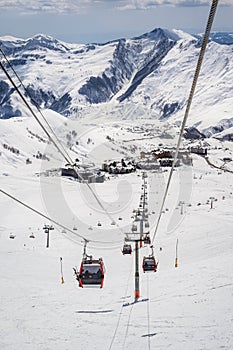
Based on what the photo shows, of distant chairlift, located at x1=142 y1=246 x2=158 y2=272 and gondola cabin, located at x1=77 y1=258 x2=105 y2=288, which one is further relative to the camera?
distant chairlift, located at x1=142 y1=246 x2=158 y2=272

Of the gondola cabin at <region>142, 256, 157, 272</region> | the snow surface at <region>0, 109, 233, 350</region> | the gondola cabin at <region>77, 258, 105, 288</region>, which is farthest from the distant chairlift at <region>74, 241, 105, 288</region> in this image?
the gondola cabin at <region>142, 256, 157, 272</region>

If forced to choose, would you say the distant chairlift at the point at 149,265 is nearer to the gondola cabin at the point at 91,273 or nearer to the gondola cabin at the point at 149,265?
the gondola cabin at the point at 149,265

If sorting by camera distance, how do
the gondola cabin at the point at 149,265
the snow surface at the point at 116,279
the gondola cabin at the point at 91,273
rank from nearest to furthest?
the snow surface at the point at 116,279 → the gondola cabin at the point at 91,273 → the gondola cabin at the point at 149,265

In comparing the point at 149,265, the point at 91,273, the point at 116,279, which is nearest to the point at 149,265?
the point at 149,265

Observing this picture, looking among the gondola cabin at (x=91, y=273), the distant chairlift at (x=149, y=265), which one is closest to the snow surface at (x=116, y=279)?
the distant chairlift at (x=149, y=265)

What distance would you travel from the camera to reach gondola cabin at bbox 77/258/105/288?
75.2ft

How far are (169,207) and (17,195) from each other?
26.7m

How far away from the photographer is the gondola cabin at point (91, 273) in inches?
902

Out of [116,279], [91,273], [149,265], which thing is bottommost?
[116,279]

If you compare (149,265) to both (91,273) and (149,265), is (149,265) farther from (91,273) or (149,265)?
(91,273)

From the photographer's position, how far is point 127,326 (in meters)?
19.4

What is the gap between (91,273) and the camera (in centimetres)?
2308

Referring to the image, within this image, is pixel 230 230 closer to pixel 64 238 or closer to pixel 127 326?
pixel 64 238

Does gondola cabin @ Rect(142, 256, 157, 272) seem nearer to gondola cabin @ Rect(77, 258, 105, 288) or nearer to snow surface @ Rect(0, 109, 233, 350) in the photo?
snow surface @ Rect(0, 109, 233, 350)
